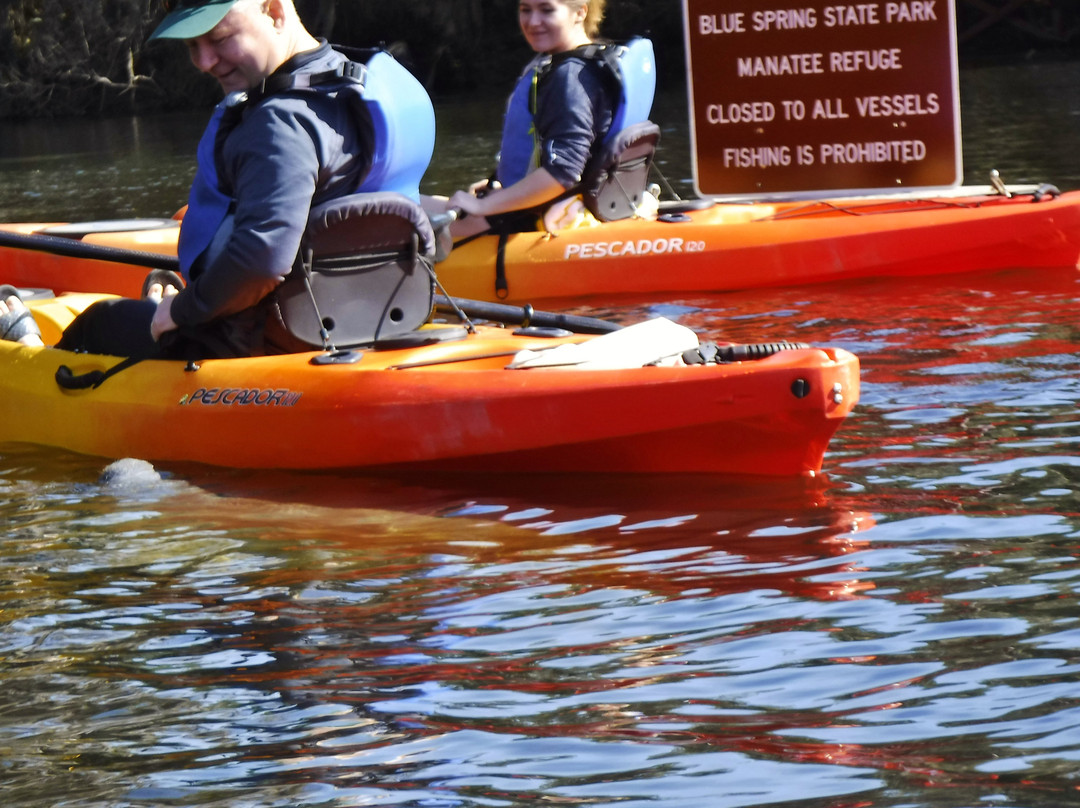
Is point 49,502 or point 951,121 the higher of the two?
point 951,121

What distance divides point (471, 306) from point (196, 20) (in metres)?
1.48

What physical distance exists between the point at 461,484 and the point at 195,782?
6.13 ft

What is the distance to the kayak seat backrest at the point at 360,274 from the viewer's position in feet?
14.5

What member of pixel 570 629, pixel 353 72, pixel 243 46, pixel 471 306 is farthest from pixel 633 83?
pixel 570 629

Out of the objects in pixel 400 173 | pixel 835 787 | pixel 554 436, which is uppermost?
pixel 400 173

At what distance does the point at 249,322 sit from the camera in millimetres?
4668

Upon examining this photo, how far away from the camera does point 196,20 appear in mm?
4066

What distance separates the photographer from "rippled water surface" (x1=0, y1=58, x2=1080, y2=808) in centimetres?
271

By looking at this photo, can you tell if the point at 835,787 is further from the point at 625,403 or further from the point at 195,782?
the point at 625,403

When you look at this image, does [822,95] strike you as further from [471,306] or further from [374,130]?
[374,130]

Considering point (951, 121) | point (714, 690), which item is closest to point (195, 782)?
point (714, 690)

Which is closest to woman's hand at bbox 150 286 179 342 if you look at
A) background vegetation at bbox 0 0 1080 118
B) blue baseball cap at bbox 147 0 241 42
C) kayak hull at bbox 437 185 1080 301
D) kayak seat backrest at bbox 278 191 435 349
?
kayak seat backrest at bbox 278 191 435 349

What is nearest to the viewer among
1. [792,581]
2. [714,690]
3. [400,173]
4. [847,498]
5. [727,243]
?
[714,690]

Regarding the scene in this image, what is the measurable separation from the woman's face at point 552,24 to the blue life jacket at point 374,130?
84.6 inches
